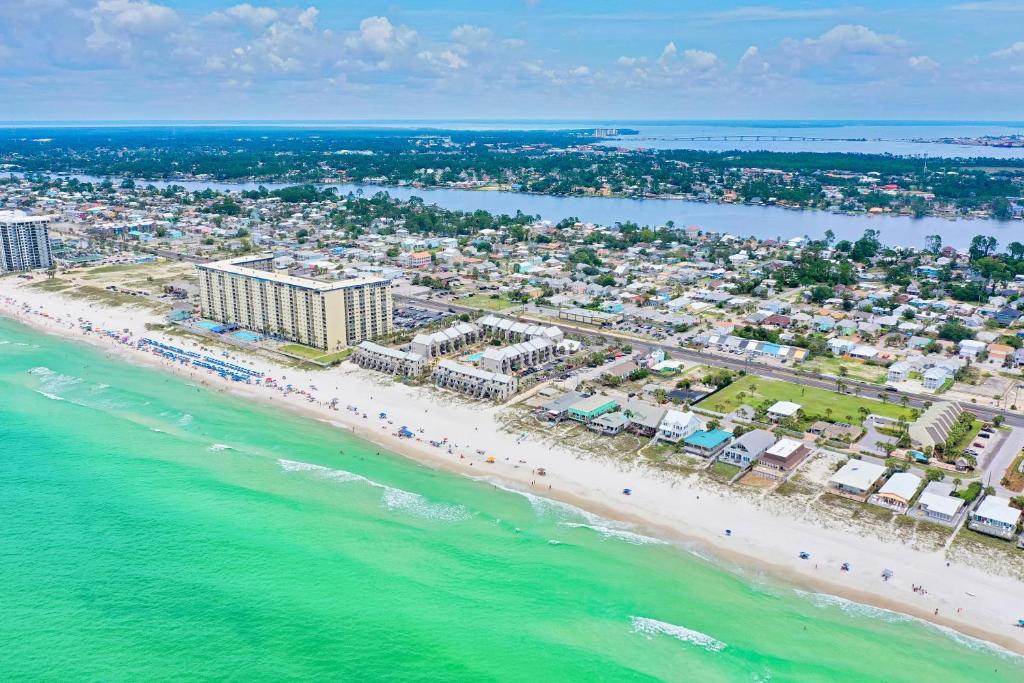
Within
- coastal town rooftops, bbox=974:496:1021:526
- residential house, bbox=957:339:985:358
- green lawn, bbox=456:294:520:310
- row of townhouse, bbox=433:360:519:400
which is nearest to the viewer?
coastal town rooftops, bbox=974:496:1021:526

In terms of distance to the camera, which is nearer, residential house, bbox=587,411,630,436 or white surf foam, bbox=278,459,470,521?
white surf foam, bbox=278,459,470,521

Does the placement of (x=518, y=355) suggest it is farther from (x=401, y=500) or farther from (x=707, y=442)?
(x=401, y=500)

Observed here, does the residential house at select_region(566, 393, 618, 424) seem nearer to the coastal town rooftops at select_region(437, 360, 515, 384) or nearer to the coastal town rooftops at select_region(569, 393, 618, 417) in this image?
the coastal town rooftops at select_region(569, 393, 618, 417)

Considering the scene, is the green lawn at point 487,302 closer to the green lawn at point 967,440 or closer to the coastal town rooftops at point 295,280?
the coastal town rooftops at point 295,280

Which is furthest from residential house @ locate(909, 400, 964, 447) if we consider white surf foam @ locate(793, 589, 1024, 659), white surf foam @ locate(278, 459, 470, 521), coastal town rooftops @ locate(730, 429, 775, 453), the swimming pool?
the swimming pool

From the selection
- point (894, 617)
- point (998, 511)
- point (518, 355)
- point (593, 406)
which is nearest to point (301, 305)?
point (518, 355)

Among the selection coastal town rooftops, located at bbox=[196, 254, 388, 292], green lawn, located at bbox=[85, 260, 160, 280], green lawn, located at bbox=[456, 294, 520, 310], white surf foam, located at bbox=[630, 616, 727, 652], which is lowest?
white surf foam, located at bbox=[630, 616, 727, 652]

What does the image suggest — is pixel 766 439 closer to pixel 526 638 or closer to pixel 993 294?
pixel 526 638
